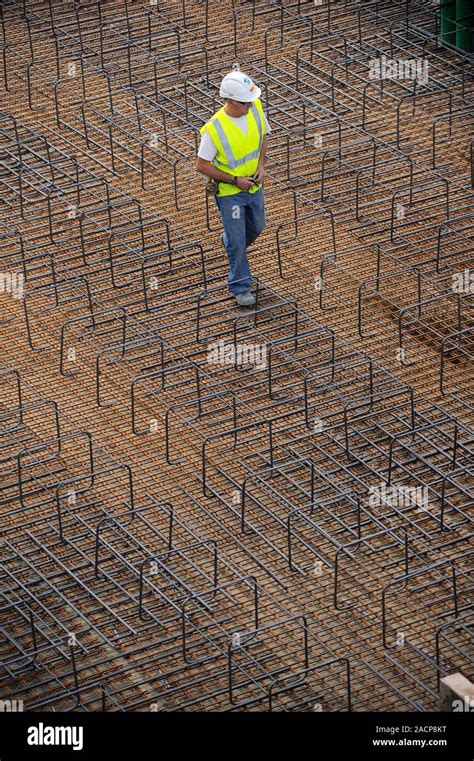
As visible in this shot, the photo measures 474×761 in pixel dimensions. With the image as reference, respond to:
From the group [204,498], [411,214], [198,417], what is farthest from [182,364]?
[411,214]

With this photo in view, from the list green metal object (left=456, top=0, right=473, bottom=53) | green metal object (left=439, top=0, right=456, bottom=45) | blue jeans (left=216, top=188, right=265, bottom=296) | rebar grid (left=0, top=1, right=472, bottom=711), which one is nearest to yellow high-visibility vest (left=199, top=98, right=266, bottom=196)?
blue jeans (left=216, top=188, right=265, bottom=296)

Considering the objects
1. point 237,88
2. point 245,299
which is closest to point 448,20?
point 237,88

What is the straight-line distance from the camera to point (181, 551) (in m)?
14.6

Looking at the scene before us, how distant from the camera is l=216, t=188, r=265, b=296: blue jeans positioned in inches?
671

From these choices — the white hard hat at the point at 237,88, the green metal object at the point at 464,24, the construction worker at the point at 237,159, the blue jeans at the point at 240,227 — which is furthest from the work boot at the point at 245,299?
the green metal object at the point at 464,24

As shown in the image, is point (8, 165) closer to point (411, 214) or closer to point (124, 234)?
point (124, 234)

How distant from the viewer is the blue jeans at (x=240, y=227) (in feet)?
55.9

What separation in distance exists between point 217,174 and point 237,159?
0.21 meters

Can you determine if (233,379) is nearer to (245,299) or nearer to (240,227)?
(245,299)

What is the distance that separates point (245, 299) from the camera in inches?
683

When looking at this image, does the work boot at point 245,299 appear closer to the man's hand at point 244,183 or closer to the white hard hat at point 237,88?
the man's hand at point 244,183

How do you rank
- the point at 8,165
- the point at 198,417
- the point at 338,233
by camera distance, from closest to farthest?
the point at 198,417 → the point at 338,233 → the point at 8,165

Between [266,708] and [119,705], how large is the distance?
99cm

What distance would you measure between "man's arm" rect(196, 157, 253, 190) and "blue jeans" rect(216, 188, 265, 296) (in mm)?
164
